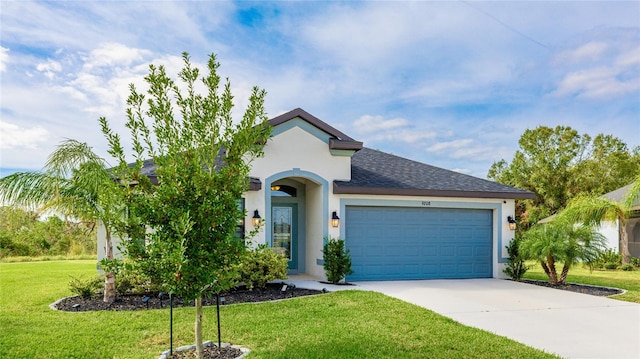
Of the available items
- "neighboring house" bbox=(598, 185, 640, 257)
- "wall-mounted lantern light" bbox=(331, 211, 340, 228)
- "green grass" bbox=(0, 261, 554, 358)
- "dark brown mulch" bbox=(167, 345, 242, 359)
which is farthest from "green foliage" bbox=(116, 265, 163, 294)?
"neighboring house" bbox=(598, 185, 640, 257)

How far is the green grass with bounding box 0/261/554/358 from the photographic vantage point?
579cm

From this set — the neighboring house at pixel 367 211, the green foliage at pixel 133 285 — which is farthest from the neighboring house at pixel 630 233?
the green foliage at pixel 133 285

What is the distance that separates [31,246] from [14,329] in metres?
18.4

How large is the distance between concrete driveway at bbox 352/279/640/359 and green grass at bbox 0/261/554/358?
590 millimetres

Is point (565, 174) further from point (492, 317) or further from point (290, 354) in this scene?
point (290, 354)

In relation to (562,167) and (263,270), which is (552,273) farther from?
(562,167)

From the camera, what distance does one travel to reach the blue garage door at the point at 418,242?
12.5m

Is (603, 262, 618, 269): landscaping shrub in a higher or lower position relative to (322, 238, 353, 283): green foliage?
lower

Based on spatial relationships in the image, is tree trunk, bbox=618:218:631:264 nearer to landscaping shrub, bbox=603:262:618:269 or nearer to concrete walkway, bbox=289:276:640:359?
landscaping shrub, bbox=603:262:618:269

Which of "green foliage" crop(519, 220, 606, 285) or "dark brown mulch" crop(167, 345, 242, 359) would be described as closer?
"dark brown mulch" crop(167, 345, 242, 359)

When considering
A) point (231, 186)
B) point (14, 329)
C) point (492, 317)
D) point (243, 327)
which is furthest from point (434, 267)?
point (14, 329)

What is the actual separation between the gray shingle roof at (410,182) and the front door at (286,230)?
7.39 ft

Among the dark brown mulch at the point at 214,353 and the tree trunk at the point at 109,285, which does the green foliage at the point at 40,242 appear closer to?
the tree trunk at the point at 109,285

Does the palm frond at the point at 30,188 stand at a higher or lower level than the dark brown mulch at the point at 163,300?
higher
